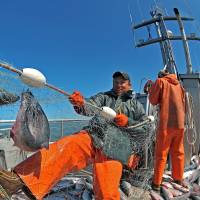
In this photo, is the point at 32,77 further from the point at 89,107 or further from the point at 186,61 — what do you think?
the point at 186,61

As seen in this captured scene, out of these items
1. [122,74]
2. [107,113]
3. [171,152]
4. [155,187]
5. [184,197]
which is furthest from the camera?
[171,152]

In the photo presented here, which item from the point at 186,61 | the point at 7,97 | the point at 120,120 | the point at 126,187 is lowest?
the point at 126,187

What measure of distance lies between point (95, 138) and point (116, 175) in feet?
1.73

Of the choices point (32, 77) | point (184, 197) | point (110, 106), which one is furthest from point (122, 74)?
point (184, 197)

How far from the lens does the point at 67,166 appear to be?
14.0 ft

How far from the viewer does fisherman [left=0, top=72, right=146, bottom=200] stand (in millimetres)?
3975

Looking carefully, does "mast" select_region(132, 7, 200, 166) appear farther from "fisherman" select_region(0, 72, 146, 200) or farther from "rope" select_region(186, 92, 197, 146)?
"fisherman" select_region(0, 72, 146, 200)

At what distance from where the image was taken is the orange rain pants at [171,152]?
19.6 ft

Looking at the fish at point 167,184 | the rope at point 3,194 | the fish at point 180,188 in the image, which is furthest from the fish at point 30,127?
the fish at point 180,188

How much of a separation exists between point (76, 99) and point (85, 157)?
0.72m

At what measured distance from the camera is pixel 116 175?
440 cm

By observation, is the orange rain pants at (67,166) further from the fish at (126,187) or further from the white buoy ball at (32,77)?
the fish at (126,187)

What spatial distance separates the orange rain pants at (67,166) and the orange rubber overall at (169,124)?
171 centimetres

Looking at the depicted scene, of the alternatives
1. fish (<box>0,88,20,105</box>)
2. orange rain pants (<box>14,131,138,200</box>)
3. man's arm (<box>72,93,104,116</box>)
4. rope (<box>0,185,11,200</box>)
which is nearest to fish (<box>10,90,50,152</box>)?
fish (<box>0,88,20,105</box>)
